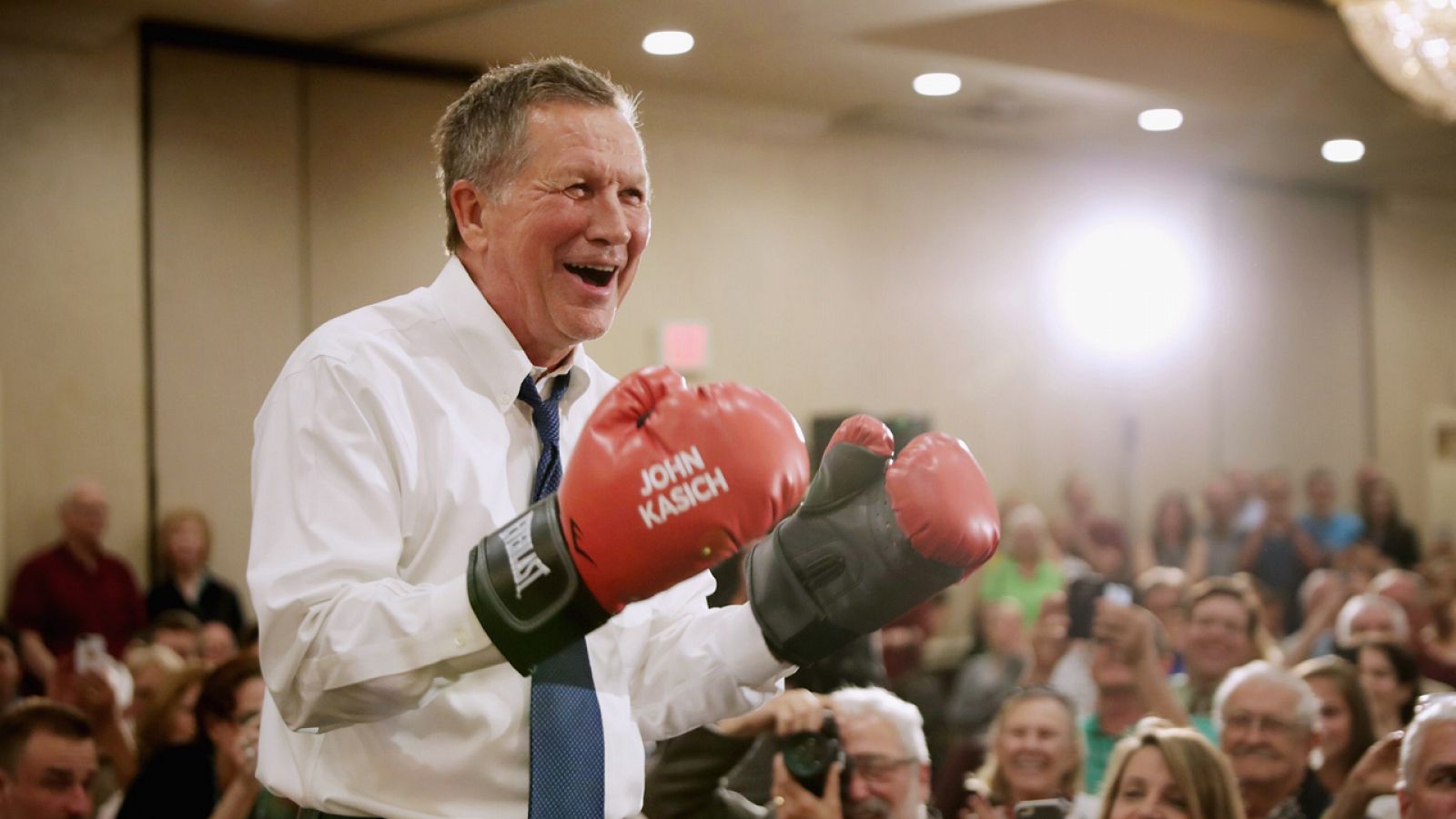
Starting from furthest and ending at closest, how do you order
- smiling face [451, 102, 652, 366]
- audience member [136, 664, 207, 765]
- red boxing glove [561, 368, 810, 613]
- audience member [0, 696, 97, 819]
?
audience member [136, 664, 207, 765] < audience member [0, 696, 97, 819] < smiling face [451, 102, 652, 366] < red boxing glove [561, 368, 810, 613]

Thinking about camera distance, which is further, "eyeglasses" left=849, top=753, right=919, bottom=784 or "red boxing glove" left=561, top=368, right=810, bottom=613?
"eyeglasses" left=849, top=753, right=919, bottom=784

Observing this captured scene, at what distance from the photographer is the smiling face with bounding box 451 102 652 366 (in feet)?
5.25

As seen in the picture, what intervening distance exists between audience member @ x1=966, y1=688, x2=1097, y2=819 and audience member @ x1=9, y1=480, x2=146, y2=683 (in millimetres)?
3801

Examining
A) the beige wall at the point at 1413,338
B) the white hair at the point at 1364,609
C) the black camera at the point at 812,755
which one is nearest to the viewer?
the black camera at the point at 812,755

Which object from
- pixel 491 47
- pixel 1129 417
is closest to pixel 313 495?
pixel 491 47

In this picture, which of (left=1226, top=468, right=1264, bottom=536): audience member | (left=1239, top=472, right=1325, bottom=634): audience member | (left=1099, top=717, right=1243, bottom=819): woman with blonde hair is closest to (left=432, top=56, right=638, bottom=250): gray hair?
(left=1099, top=717, right=1243, bottom=819): woman with blonde hair

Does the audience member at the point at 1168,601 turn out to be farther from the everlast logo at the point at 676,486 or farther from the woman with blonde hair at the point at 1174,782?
the everlast logo at the point at 676,486

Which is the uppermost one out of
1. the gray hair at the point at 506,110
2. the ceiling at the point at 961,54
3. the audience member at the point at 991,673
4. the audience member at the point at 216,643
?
the ceiling at the point at 961,54

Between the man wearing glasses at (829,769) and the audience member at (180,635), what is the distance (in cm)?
266

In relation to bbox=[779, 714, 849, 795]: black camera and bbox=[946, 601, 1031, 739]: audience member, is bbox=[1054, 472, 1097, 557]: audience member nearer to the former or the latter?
bbox=[946, 601, 1031, 739]: audience member

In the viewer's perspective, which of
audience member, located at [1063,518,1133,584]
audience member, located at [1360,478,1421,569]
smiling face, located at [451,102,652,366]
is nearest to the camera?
smiling face, located at [451,102,652,366]

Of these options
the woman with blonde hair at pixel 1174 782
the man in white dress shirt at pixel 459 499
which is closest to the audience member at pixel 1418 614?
the woman with blonde hair at pixel 1174 782

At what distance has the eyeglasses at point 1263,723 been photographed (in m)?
3.39

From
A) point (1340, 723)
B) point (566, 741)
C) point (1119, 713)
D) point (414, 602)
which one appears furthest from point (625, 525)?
point (1119, 713)
